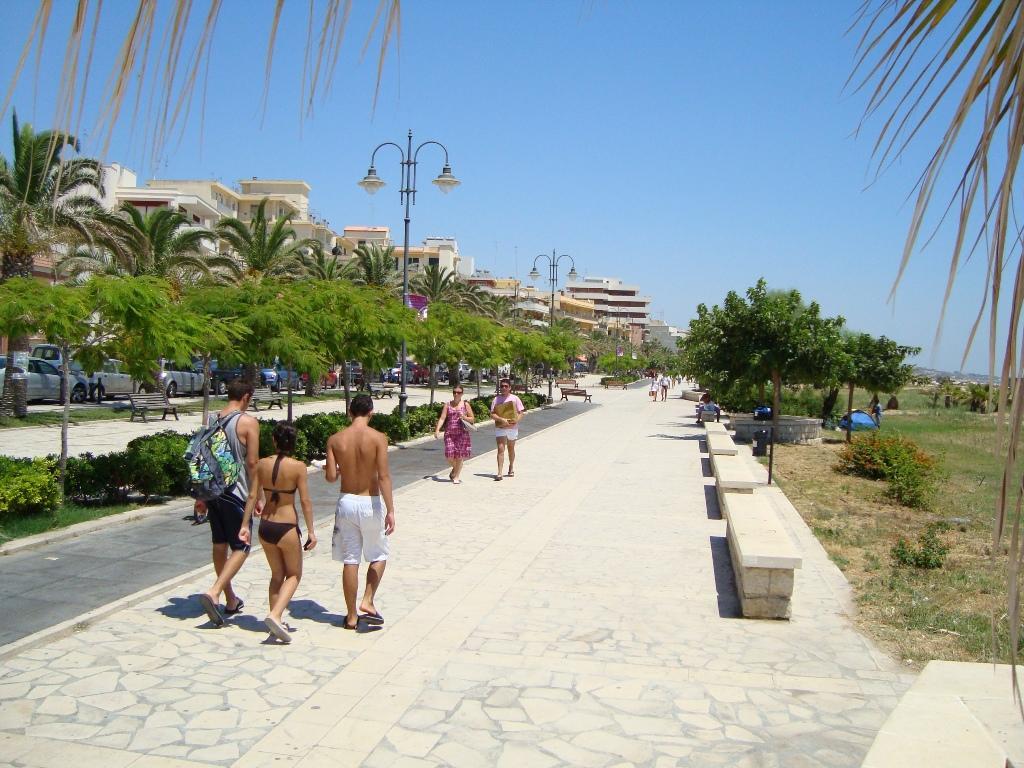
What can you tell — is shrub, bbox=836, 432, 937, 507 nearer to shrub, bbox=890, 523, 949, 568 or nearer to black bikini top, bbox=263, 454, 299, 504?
shrub, bbox=890, 523, 949, 568

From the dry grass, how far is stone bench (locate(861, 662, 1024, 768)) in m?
0.32

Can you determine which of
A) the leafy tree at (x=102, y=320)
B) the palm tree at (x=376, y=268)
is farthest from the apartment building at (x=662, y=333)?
the leafy tree at (x=102, y=320)

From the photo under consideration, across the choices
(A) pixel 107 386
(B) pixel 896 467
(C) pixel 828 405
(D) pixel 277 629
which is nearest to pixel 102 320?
(D) pixel 277 629

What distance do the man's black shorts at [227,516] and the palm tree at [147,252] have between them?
65.3 feet

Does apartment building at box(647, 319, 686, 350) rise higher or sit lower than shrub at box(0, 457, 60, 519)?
higher

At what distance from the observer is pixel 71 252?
2506cm

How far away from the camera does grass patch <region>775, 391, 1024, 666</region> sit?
6.41 metres

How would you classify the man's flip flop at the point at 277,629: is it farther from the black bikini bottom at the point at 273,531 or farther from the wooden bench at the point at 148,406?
the wooden bench at the point at 148,406

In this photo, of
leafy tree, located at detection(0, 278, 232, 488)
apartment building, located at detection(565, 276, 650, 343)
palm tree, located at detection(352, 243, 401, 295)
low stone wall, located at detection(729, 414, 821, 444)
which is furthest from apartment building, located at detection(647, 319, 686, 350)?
leafy tree, located at detection(0, 278, 232, 488)

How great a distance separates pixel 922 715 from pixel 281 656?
387cm

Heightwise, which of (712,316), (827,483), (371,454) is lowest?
(827,483)

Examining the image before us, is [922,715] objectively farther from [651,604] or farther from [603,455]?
[603,455]

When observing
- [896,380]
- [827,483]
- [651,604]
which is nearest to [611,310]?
[896,380]

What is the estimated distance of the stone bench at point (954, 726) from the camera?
3.30 metres
